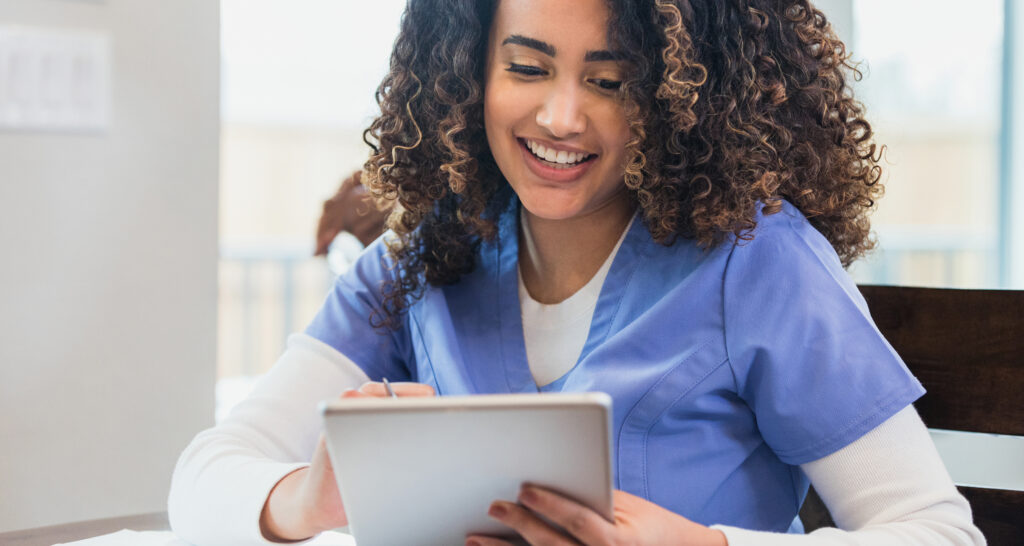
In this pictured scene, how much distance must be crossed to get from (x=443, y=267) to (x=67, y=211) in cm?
57

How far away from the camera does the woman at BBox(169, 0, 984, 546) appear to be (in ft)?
2.93

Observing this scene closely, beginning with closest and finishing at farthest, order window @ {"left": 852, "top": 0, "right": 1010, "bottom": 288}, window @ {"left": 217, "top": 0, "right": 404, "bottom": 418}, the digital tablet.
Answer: the digital tablet, window @ {"left": 852, "top": 0, "right": 1010, "bottom": 288}, window @ {"left": 217, "top": 0, "right": 404, "bottom": 418}

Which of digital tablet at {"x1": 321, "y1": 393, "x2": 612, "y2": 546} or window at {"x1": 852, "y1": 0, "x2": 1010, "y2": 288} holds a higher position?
window at {"x1": 852, "y1": 0, "x2": 1010, "y2": 288}

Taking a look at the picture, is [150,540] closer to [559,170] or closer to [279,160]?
[559,170]

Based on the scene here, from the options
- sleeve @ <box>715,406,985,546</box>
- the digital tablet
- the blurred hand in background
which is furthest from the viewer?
the blurred hand in background

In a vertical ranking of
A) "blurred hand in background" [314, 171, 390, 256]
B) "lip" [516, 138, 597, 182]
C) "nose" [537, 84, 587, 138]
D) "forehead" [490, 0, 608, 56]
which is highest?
"forehead" [490, 0, 608, 56]

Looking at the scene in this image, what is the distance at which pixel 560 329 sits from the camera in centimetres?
108

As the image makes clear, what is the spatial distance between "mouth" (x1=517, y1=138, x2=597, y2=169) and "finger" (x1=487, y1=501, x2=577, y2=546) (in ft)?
1.48

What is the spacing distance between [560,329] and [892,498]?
0.39 metres

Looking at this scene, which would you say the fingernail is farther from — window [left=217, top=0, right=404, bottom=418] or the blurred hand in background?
window [left=217, top=0, right=404, bottom=418]

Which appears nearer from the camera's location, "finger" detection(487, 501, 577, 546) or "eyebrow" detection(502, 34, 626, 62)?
"finger" detection(487, 501, 577, 546)

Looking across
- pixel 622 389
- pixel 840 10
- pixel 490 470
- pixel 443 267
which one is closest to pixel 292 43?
pixel 840 10

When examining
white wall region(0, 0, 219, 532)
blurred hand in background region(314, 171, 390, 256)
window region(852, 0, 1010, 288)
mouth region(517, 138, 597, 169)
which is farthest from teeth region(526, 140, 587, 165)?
window region(852, 0, 1010, 288)

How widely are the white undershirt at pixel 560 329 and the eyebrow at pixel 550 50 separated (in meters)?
0.19
